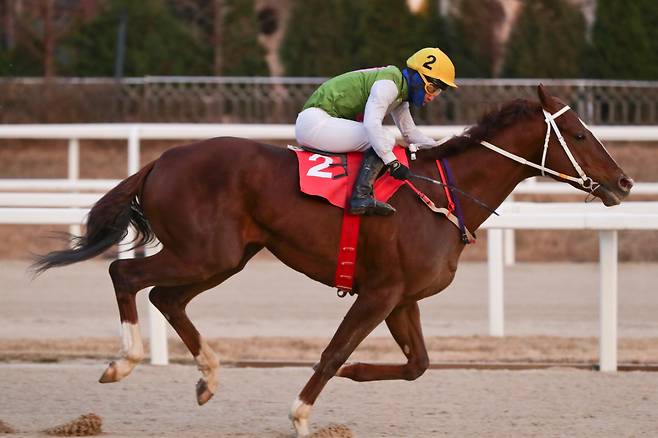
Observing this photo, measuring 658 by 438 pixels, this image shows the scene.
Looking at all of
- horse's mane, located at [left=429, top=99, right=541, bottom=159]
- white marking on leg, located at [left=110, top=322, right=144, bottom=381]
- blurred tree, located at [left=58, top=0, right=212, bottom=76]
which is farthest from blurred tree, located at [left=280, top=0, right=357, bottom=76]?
white marking on leg, located at [left=110, top=322, right=144, bottom=381]

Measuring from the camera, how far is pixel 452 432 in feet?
19.0

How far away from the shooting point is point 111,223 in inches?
233

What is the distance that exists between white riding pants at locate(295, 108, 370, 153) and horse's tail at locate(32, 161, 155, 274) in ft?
2.46

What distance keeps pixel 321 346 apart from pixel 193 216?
263cm

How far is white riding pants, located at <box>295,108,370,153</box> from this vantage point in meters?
5.80

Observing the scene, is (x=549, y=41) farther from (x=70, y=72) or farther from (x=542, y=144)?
(x=542, y=144)

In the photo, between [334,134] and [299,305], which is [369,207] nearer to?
[334,134]

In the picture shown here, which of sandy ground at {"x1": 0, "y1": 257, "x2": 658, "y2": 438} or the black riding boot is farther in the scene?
sandy ground at {"x1": 0, "y1": 257, "x2": 658, "y2": 438}

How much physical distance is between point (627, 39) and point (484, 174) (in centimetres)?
1146

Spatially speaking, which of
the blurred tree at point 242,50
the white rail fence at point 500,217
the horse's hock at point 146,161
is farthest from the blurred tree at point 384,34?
the white rail fence at point 500,217

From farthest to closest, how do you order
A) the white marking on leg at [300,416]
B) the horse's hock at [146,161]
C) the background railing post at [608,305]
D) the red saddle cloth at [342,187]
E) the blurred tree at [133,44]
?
the blurred tree at [133,44]
the horse's hock at [146,161]
the background railing post at [608,305]
the red saddle cloth at [342,187]
the white marking on leg at [300,416]

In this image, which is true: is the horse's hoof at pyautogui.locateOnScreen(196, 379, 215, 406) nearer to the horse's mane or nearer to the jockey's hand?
the jockey's hand

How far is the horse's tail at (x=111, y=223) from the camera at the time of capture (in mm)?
5902

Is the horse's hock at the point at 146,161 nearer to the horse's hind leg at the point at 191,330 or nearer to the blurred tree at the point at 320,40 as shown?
the blurred tree at the point at 320,40
